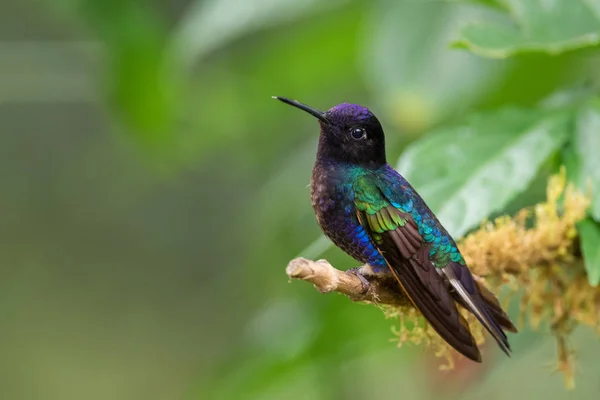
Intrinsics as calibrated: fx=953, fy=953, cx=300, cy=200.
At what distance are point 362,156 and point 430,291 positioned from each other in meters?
0.34

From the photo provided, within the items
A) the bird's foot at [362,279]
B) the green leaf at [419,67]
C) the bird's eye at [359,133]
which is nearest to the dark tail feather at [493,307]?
the bird's foot at [362,279]

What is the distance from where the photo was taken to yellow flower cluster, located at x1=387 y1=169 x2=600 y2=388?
186 cm

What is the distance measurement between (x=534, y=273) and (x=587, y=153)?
12.0 inches

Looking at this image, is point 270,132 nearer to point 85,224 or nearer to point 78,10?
point 78,10

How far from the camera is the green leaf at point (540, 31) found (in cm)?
195

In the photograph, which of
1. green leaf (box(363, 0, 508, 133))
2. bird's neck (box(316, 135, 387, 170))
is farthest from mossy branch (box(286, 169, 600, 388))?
green leaf (box(363, 0, 508, 133))

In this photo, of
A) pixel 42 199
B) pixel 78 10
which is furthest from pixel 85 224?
pixel 78 10

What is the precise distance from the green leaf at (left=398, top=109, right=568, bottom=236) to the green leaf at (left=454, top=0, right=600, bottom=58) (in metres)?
0.16

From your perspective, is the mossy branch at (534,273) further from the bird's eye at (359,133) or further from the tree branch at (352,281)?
the bird's eye at (359,133)

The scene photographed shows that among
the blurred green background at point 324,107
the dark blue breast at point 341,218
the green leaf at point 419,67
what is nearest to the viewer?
the dark blue breast at point 341,218

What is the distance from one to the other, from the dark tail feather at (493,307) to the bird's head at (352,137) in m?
0.31

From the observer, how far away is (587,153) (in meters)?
1.93

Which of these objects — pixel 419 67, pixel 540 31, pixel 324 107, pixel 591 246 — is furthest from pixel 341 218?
pixel 324 107

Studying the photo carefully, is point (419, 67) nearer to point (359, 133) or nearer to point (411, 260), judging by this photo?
point (359, 133)
